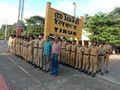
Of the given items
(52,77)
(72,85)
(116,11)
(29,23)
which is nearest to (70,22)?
(52,77)

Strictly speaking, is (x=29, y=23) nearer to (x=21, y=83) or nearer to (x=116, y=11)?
(x=116, y=11)

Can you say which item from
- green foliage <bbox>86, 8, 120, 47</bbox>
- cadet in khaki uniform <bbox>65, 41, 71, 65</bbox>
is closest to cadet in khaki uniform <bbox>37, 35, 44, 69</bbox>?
cadet in khaki uniform <bbox>65, 41, 71, 65</bbox>

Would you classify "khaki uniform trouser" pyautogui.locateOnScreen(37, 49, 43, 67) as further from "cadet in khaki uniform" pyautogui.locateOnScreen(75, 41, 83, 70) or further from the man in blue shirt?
"cadet in khaki uniform" pyautogui.locateOnScreen(75, 41, 83, 70)

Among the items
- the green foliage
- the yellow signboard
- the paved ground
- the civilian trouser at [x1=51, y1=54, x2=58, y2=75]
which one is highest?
the green foliage

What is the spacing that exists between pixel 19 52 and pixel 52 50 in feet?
22.2

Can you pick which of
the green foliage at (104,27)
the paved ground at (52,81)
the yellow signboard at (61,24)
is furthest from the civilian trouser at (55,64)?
the green foliage at (104,27)

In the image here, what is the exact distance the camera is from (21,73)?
1198cm

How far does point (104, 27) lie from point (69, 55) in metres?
22.1

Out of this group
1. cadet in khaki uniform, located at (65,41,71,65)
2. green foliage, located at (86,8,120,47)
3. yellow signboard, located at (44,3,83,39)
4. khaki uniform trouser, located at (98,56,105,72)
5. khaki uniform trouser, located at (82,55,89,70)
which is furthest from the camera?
green foliage, located at (86,8,120,47)

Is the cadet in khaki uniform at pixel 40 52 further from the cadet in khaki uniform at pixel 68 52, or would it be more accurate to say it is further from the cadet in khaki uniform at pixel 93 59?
the cadet in khaki uniform at pixel 93 59

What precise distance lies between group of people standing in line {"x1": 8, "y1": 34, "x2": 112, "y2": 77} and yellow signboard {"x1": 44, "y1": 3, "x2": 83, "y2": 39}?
65 centimetres

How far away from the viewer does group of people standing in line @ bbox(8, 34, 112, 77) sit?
1232cm

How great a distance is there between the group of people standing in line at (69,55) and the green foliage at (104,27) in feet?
66.8

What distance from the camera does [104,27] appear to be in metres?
36.2
